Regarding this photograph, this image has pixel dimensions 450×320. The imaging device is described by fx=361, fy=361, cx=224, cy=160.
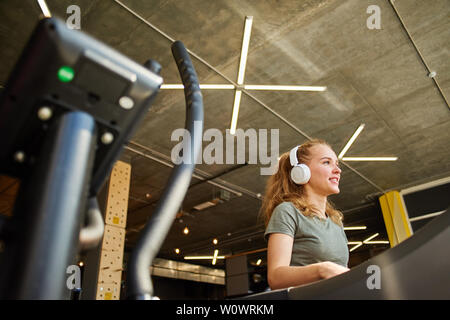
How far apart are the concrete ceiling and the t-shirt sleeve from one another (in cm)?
223

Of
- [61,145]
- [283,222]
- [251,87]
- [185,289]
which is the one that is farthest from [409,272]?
[185,289]

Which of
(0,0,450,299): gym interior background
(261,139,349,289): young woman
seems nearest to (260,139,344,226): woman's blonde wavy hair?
(261,139,349,289): young woman

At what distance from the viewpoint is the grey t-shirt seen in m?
1.27

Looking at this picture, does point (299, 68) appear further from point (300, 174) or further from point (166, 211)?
point (166, 211)

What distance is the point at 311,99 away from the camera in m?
5.12

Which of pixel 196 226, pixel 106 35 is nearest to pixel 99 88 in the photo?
pixel 106 35

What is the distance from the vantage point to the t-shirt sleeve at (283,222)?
124 centimetres

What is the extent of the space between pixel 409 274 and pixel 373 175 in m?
7.74

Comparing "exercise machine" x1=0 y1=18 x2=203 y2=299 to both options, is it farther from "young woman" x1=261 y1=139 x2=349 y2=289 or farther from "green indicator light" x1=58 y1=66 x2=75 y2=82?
"young woman" x1=261 y1=139 x2=349 y2=289

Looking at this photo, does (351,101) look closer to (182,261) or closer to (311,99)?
(311,99)

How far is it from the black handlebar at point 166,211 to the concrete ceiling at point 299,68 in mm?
2584

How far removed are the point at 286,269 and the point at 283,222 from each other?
0.21 m

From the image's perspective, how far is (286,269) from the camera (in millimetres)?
1079

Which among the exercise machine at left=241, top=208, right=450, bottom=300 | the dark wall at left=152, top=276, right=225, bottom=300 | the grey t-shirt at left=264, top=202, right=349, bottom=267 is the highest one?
the dark wall at left=152, top=276, right=225, bottom=300
